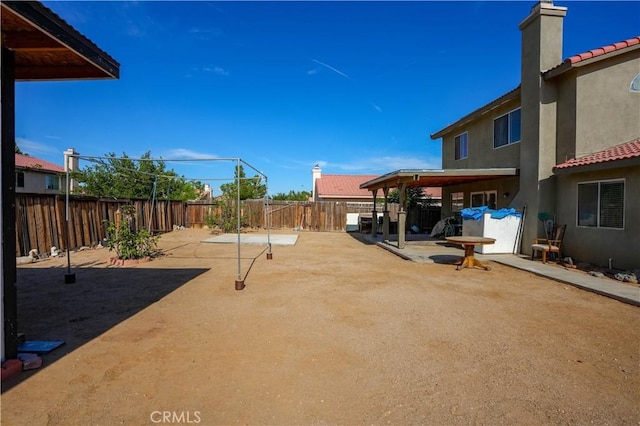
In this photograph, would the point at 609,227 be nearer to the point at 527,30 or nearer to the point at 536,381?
the point at 527,30

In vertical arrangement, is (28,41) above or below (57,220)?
above

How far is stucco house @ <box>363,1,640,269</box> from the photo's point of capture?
7.74 m

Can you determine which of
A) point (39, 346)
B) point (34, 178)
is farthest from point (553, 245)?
point (34, 178)

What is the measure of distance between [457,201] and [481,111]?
441cm

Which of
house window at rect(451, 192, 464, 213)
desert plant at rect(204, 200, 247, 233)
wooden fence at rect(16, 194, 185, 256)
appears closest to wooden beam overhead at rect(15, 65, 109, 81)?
wooden fence at rect(16, 194, 185, 256)

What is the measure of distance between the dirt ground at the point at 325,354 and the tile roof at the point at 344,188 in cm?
2170

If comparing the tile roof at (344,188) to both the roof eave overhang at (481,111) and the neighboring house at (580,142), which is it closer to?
the roof eave overhang at (481,111)

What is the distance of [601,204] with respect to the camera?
8.17 metres

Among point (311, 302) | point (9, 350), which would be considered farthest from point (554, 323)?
point (9, 350)

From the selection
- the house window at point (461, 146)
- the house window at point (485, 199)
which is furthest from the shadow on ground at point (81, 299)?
the house window at point (461, 146)

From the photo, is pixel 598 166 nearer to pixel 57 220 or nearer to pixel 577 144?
pixel 577 144

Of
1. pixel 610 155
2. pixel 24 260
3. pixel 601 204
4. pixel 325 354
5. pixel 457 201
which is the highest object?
pixel 610 155

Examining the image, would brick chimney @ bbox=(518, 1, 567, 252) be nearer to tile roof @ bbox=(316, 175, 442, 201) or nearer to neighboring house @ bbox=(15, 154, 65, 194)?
tile roof @ bbox=(316, 175, 442, 201)

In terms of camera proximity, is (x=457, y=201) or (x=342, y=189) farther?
(x=342, y=189)
